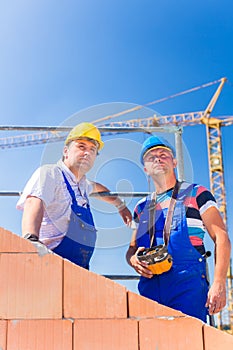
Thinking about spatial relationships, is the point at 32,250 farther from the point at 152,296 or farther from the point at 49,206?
the point at 152,296

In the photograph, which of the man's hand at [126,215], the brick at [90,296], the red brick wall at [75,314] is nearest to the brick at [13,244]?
the red brick wall at [75,314]

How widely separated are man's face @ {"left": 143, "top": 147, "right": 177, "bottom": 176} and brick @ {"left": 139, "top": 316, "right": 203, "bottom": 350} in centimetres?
129

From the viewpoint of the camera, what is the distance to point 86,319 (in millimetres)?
2051

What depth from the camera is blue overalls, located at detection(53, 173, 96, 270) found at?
9.69 ft

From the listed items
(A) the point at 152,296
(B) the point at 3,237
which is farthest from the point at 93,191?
(B) the point at 3,237

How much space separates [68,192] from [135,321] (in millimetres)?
1170

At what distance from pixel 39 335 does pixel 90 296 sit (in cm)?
26

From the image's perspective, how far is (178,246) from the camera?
286 cm

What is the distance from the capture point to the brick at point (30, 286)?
2041mm

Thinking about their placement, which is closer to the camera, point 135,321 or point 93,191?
point 135,321

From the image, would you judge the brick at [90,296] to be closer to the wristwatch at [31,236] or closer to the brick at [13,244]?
the brick at [13,244]

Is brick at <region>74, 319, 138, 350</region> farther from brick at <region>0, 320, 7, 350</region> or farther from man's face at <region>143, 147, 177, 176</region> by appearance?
man's face at <region>143, 147, 177, 176</region>

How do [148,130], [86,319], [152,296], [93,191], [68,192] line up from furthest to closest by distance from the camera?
[148,130]
[93,191]
[68,192]
[152,296]
[86,319]

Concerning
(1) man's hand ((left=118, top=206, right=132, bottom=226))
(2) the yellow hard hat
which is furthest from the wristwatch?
(1) man's hand ((left=118, top=206, right=132, bottom=226))
